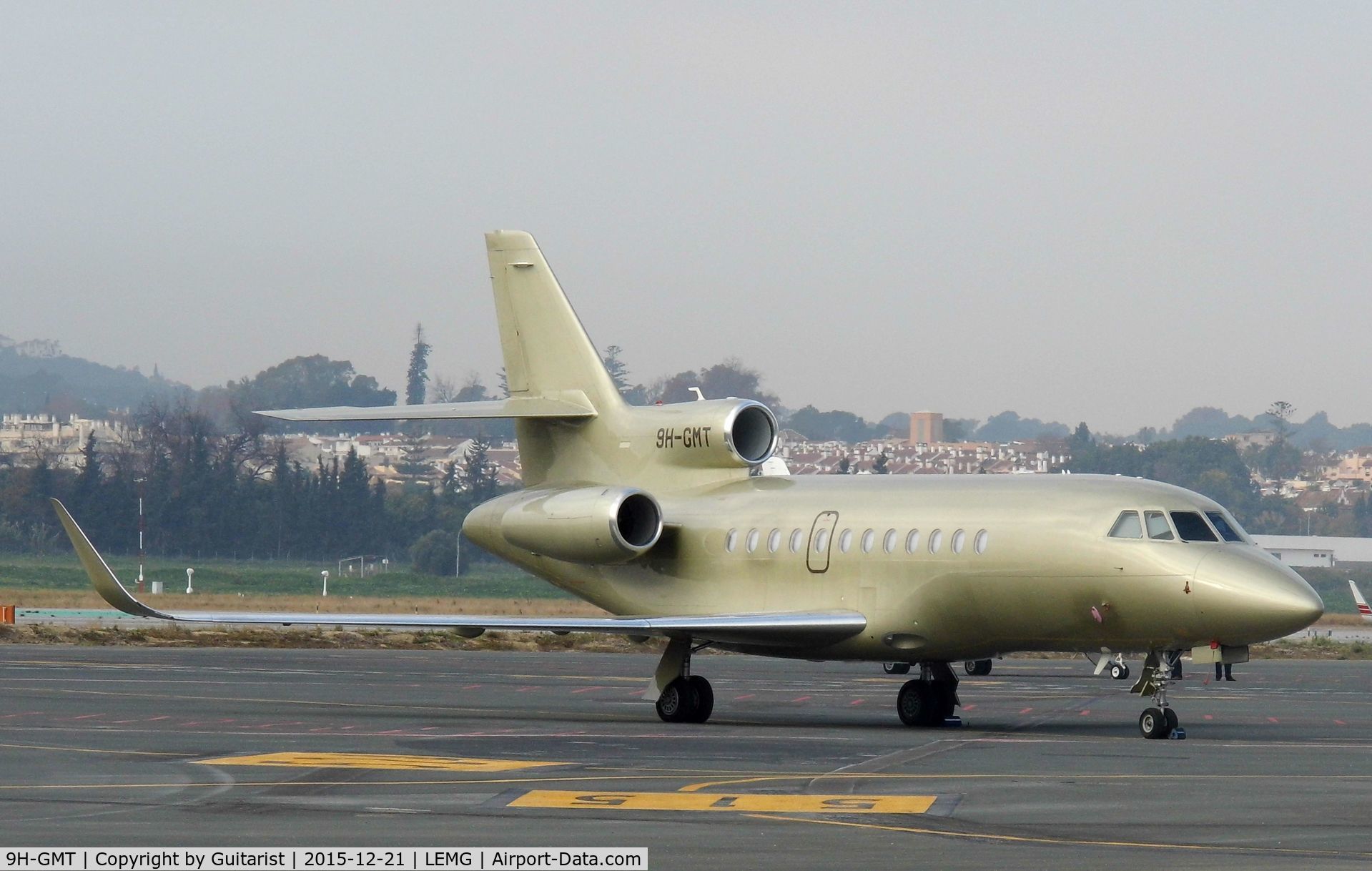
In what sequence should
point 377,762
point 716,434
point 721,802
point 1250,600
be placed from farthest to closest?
1. point 716,434
2. point 1250,600
3. point 377,762
4. point 721,802

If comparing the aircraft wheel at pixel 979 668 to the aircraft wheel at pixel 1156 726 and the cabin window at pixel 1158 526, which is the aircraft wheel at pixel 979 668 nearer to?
the cabin window at pixel 1158 526

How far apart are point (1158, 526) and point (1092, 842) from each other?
955 cm

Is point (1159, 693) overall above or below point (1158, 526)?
below

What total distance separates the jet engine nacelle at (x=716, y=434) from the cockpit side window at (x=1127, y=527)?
6.12 metres

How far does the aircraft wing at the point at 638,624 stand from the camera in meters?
22.3

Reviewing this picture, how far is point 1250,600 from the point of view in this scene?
1983 cm

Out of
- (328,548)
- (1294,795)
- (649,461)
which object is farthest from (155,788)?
(328,548)

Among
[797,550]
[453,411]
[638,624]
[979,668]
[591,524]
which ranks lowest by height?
[979,668]

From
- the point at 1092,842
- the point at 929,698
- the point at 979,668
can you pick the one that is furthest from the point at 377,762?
the point at 979,668

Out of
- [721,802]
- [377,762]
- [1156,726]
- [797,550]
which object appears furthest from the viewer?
[797,550]

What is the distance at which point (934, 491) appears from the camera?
23.1m

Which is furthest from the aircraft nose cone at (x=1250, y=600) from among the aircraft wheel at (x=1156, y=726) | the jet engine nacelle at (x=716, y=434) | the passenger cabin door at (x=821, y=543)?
the jet engine nacelle at (x=716, y=434)

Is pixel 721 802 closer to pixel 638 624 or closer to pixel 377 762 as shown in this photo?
pixel 377 762

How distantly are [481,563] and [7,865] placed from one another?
84.1 metres
